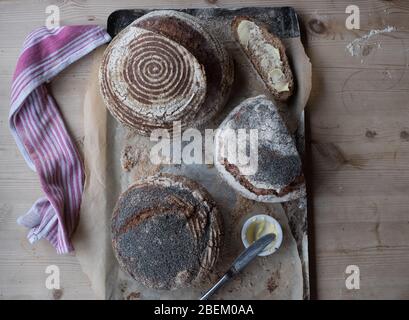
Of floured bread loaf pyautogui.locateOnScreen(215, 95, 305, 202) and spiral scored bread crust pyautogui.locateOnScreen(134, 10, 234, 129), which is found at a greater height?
spiral scored bread crust pyautogui.locateOnScreen(134, 10, 234, 129)

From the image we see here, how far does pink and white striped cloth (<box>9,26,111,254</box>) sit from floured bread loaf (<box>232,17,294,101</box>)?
0.38m

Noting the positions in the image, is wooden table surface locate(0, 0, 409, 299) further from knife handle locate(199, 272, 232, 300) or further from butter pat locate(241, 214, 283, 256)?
knife handle locate(199, 272, 232, 300)

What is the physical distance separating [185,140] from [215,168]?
114 mm

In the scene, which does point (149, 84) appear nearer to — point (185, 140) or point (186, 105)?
point (186, 105)

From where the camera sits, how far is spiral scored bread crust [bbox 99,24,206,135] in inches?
41.3

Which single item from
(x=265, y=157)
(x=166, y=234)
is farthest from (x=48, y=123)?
(x=265, y=157)

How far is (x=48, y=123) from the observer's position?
1.23 meters

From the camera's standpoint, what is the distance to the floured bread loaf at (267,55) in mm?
1168

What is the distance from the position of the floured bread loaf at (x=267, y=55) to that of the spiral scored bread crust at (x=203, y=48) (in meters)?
0.08

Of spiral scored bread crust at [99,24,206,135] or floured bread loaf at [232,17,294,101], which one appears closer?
spiral scored bread crust at [99,24,206,135]

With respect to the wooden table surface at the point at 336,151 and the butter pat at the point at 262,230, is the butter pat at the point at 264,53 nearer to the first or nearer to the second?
the wooden table surface at the point at 336,151

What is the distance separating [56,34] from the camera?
4.01ft

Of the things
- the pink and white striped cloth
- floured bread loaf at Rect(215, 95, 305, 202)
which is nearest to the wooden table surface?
the pink and white striped cloth

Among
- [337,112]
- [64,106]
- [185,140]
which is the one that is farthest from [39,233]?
[337,112]
